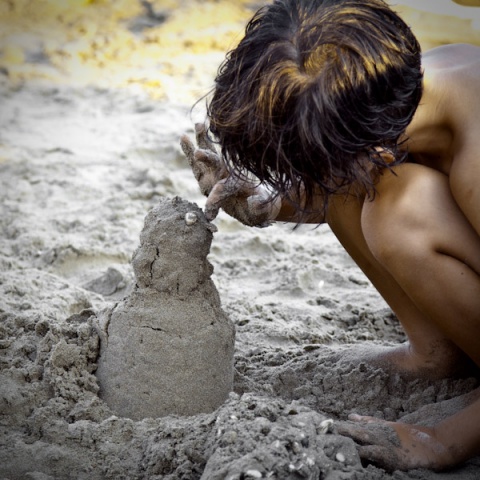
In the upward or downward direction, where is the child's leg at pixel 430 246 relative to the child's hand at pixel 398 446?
upward

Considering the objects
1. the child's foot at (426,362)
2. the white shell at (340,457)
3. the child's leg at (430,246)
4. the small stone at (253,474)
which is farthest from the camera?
the child's foot at (426,362)

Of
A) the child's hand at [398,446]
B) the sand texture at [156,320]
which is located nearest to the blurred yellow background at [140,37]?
the sand texture at [156,320]

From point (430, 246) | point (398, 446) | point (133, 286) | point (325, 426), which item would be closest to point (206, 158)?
point (133, 286)

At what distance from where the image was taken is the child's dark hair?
5.35ft

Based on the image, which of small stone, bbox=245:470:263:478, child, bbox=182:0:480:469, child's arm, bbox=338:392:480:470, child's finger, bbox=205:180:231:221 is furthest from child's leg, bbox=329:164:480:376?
small stone, bbox=245:470:263:478

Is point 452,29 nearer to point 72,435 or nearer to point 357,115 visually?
point 357,115

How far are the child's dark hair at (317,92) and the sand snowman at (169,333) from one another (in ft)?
1.02

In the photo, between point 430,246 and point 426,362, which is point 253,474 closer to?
A: point 430,246

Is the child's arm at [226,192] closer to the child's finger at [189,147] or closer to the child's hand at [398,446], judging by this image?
the child's finger at [189,147]

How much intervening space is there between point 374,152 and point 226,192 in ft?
1.36

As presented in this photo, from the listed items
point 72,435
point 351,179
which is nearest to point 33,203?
point 72,435

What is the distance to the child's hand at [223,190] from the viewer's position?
1.96 meters

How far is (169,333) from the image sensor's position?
1953 mm

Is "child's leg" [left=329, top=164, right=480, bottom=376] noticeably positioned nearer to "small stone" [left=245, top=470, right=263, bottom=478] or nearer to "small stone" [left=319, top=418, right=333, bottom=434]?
"small stone" [left=319, top=418, right=333, bottom=434]
